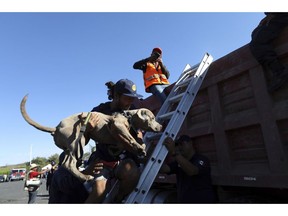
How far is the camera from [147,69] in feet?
14.9

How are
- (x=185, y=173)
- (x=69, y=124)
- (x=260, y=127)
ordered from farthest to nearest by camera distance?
1. (x=185, y=173)
2. (x=260, y=127)
3. (x=69, y=124)

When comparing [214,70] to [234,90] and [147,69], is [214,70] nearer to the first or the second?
[234,90]

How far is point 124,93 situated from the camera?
7.79 ft

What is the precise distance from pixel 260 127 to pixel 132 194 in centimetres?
148

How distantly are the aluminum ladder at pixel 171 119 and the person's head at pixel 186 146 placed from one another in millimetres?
259

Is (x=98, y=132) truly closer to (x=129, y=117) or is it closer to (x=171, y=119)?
(x=129, y=117)

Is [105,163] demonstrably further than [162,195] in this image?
No

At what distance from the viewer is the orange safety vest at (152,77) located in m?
4.30

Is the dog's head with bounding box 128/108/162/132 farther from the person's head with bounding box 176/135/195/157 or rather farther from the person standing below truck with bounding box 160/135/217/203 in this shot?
the person's head with bounding box 176/135/195/157

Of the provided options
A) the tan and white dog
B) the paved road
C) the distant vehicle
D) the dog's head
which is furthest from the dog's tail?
the distant vehicle

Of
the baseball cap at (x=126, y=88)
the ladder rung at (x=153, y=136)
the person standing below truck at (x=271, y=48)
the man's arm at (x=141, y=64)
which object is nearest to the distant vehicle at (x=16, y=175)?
the man's arm at (x=141, y=64)

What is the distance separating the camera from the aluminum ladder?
2.46 m

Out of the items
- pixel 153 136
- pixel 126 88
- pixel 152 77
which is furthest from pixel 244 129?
pixel 152 77
